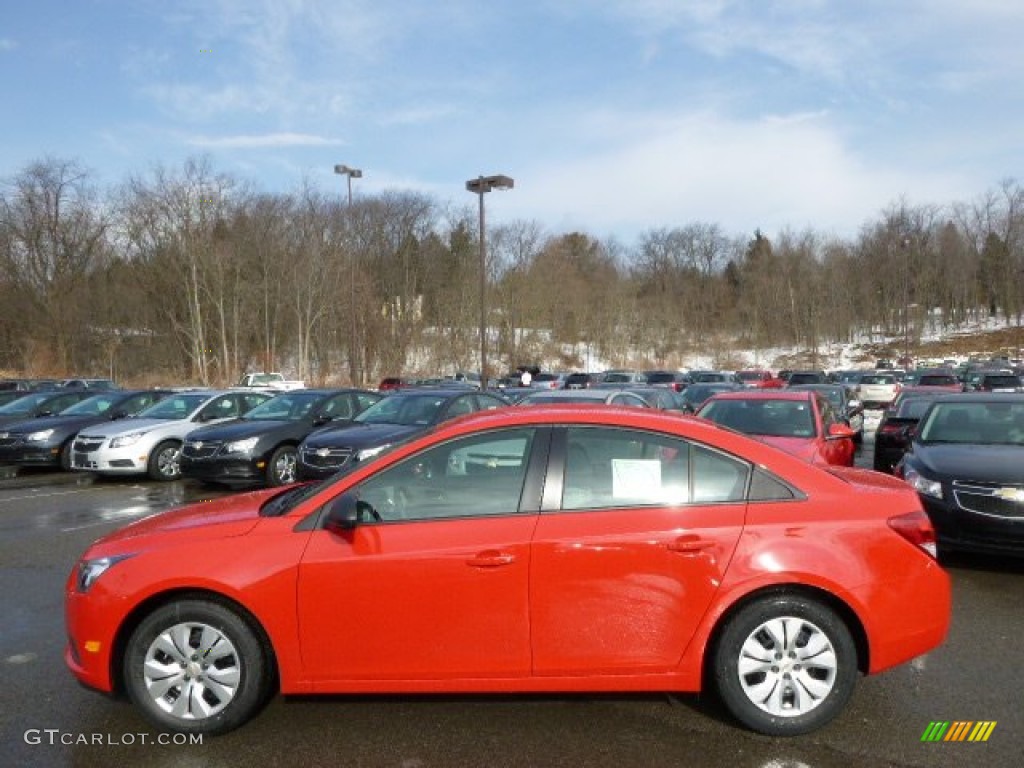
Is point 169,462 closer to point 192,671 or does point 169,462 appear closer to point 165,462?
point 165,462

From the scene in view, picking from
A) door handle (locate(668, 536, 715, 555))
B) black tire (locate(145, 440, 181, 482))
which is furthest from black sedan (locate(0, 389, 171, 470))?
door handle (locate(668, 536, 715, 555))

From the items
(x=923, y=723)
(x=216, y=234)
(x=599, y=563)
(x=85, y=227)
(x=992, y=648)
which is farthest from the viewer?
(x=85, y=227)

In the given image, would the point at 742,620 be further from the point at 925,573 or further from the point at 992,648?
the point at 992,648

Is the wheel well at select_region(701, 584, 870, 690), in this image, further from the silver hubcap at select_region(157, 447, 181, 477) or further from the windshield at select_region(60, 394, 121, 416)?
the windshield at select_region(60, 394, 121, 416)

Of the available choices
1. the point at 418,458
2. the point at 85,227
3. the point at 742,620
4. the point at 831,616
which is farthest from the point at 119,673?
the point at 85,227

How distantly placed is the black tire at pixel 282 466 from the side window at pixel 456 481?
858cm

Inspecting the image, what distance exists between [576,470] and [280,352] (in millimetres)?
57840

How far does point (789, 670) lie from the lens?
12.8 feet

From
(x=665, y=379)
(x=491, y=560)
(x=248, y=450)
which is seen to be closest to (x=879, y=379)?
(x=665, y=379)

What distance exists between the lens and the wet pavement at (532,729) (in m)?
3.71

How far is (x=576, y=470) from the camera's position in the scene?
4008mm

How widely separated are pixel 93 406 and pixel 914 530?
17972 millimetres

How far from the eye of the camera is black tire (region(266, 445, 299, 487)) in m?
12.3

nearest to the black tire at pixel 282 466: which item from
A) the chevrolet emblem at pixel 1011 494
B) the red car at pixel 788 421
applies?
the red car at pixel 788 421
